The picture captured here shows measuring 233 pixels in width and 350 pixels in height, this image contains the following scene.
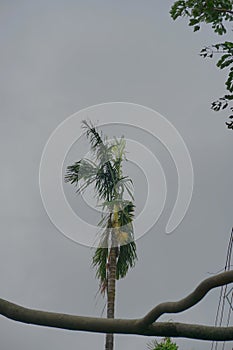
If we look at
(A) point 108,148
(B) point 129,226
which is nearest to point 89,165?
(A) point 108,148

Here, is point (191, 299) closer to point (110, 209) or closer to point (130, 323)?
point (130, 323)

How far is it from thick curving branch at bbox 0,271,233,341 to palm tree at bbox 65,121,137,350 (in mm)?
11400

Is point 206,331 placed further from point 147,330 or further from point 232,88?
point 232,88

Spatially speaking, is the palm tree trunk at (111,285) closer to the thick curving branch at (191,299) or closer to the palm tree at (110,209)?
the palm tree at (110,209)

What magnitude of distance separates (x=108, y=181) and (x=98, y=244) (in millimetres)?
1653

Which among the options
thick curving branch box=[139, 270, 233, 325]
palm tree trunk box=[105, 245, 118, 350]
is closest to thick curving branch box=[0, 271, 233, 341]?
thick curving branch box=[139, 270, 233, 325]

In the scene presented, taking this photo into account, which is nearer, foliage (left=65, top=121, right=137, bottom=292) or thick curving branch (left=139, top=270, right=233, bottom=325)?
thick curving branch (left=139, top=270, right=233, bottom=325)

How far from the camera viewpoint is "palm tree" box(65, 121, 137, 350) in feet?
47.4

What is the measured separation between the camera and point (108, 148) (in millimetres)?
15758

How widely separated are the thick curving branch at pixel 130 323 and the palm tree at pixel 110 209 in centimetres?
1140

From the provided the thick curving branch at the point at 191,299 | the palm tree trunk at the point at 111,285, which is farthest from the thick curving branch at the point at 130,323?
the palm tree trunk at the point at 111,285

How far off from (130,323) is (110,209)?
12420 mm

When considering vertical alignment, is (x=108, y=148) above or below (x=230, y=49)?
above

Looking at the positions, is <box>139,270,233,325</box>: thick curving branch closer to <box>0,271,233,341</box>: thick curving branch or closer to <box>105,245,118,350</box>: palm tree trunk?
<box>0,271,233,341</box>: thick curving branch
